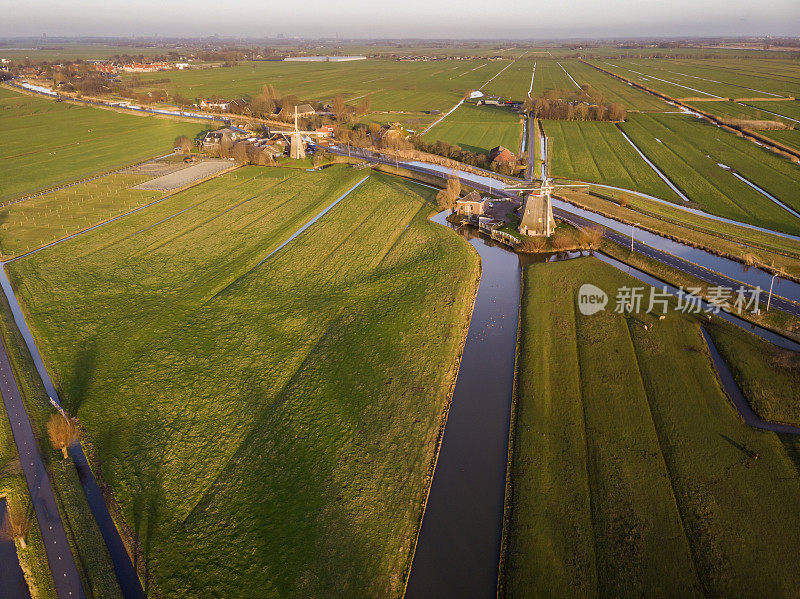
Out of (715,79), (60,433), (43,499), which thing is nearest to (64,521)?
(43,499)

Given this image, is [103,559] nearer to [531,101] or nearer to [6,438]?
[6,438]

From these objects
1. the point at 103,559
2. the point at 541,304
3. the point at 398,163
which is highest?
the point at 398,163

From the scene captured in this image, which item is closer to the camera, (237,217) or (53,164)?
(237,217)

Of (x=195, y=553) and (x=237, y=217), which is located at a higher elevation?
(x=237, y=217)

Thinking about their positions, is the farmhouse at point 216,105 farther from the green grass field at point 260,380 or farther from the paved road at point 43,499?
the paved road at point 43,499

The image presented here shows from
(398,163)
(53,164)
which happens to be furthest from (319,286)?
A: (53,164)

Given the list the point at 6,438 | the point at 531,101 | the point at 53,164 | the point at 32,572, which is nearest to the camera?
the point at 32,572

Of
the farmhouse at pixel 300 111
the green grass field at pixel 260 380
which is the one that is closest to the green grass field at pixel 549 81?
the farmhouse at pixel 300 111

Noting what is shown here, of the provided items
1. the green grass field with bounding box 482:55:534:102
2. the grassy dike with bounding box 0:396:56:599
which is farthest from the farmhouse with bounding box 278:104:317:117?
the grassy dike with bounding box 0:396:56:599

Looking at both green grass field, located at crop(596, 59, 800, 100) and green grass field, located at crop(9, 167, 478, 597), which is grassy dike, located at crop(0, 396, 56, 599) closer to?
green grass field, located at crop(9, 167, 478, 597)
